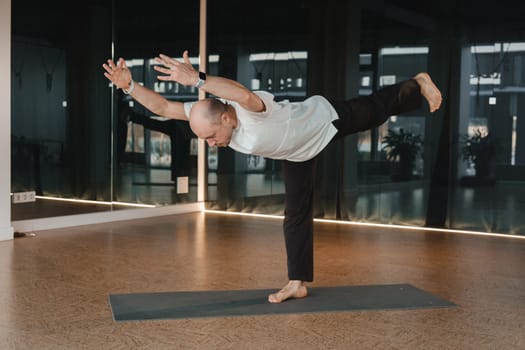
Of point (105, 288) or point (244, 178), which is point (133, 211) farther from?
point (105, 288)

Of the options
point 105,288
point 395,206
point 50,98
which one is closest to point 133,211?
point 50,98

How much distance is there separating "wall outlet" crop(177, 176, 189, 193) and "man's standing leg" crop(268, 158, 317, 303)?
13.8 ft

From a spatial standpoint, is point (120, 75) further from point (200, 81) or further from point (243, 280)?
point (243, 280)

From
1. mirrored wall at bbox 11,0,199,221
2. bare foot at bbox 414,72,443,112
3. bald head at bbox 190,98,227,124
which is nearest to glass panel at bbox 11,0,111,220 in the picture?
mirrored wall at bbox 11,0,199,221

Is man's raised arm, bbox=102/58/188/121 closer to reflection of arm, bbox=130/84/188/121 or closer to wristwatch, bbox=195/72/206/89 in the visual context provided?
reflection of arm, bbox=130/84/188/121

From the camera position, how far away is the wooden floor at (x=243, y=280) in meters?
3.12

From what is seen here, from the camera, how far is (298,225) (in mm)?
3859

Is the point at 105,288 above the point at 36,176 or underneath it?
underneath

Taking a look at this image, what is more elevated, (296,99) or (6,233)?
(296,99)

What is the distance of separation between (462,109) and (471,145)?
37cm

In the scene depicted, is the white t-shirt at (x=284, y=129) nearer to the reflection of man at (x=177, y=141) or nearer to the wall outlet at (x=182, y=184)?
the reflection of man at (x=177, y=141)

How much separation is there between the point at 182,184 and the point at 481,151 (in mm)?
3401

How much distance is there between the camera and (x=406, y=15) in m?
7.03

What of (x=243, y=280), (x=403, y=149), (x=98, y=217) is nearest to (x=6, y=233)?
(x=98, y=217)
